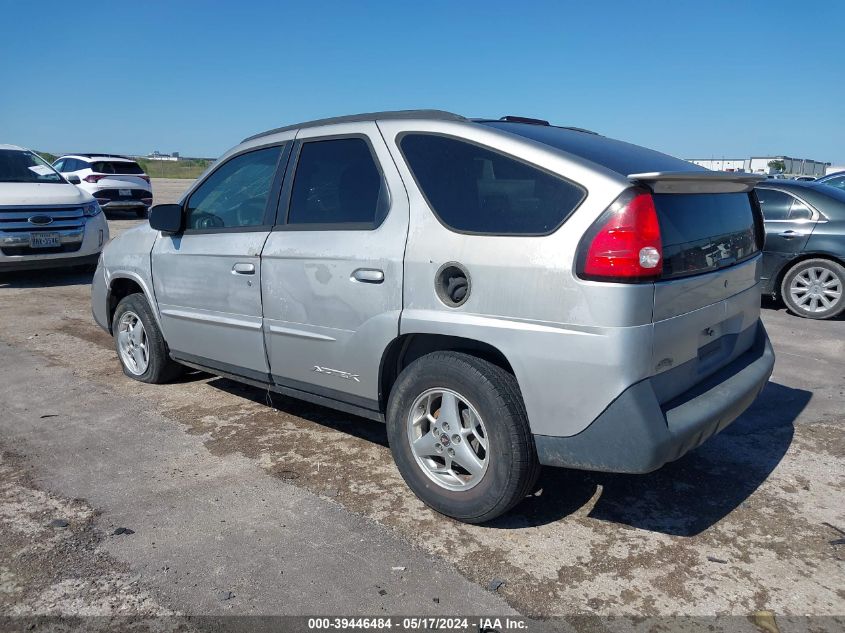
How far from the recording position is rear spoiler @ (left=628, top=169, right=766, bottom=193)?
280cm

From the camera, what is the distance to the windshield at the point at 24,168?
33.3ft

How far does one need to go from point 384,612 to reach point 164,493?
4.97 feet

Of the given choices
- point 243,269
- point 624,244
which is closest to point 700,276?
point 624,244

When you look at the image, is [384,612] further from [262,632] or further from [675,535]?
[675,535]

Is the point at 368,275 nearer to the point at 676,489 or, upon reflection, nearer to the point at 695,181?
the point at 695,181

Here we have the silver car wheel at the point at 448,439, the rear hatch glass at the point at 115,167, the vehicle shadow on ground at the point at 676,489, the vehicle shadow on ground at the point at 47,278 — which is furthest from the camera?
the rear hatch glass at the point at 115,167

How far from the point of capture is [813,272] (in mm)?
7898

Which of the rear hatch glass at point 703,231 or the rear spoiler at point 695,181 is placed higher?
the rear spoiler at point 695,181

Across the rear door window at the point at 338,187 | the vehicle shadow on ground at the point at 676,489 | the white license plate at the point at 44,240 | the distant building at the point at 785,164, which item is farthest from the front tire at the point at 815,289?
the distant building at the point at 785,164

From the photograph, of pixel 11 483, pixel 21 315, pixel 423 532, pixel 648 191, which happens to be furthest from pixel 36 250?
pixel 648 191

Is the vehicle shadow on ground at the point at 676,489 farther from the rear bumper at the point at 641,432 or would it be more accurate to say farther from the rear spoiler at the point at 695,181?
the rear spoiler at the point at 695,181

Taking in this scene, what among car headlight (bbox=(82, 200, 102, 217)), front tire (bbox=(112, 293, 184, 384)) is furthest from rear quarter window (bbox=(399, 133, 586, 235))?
car headlight (bbox=(82, 200, 102, 217))

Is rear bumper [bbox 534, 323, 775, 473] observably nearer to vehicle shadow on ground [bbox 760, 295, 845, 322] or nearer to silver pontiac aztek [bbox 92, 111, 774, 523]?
silver pontiac aztek [bbox 92, 111, 774, 523]

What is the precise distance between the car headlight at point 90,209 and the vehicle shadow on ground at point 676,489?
28.2ft
